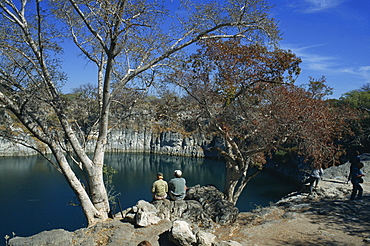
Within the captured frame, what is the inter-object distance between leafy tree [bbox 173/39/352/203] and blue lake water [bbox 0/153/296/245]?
495cm

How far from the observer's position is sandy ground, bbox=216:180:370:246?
5.32 metres

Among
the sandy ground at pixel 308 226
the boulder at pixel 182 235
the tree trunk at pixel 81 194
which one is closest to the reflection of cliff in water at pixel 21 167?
the tree trunk at pixel 81 194

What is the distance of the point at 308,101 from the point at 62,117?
622 centimetres

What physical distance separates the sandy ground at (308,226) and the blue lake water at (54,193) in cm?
463

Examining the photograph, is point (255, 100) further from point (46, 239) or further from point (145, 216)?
point (46, 239)

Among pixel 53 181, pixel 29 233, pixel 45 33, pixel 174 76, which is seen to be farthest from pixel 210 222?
pixel 53 181

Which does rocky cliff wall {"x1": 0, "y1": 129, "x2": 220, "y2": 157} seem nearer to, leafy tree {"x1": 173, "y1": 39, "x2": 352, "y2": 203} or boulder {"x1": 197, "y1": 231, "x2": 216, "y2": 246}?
leafy tree {"x1": 173, "y1": 39, "x2": 352, "y2": 203}

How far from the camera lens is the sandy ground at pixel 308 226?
5.32 metres

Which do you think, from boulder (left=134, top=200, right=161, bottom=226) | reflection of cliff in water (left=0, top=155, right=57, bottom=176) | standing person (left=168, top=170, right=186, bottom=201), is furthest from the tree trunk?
reflection of cliff in water (left=0, top=155, right=57, bottom=176)

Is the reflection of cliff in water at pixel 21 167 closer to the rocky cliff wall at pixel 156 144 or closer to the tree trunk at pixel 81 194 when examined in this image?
the rocky cliff wall at pixel 156 144

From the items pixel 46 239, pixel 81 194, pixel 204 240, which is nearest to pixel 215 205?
pixel 204 240

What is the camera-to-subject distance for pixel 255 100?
8492 mm

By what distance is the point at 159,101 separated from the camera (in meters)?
7.98

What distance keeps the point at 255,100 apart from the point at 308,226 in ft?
12.5
